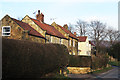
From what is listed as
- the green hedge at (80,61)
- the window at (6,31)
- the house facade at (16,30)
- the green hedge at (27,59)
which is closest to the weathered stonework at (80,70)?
the green hedge at (80,61)

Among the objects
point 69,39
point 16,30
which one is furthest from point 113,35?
point 16,30

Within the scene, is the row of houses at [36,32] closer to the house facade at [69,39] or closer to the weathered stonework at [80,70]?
the house facade at [69,39]

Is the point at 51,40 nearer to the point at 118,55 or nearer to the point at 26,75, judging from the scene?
the point at 26,75

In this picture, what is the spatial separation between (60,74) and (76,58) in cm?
834

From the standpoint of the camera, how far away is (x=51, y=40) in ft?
99.6

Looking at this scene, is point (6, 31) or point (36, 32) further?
point (36, 32)

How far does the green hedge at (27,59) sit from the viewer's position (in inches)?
303

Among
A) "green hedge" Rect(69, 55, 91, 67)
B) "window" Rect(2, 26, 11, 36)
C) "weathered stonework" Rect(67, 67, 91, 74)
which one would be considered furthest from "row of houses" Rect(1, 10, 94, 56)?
"weathered stonework" Rect(67, 67, 91, 74)

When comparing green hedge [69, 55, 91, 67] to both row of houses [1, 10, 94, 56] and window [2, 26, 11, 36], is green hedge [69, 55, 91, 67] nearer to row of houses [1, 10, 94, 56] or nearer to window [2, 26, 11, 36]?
row of houses [1, 10, 94, 56]

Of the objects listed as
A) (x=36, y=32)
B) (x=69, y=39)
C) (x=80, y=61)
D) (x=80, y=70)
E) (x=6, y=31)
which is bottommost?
(x=80, y=70)

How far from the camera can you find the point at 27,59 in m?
9.22

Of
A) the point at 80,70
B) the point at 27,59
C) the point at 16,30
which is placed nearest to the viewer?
the point at 27,59

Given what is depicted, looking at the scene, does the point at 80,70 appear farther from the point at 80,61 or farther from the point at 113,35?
the point at 113,35

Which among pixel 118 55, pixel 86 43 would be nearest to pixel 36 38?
pixel 86 43
